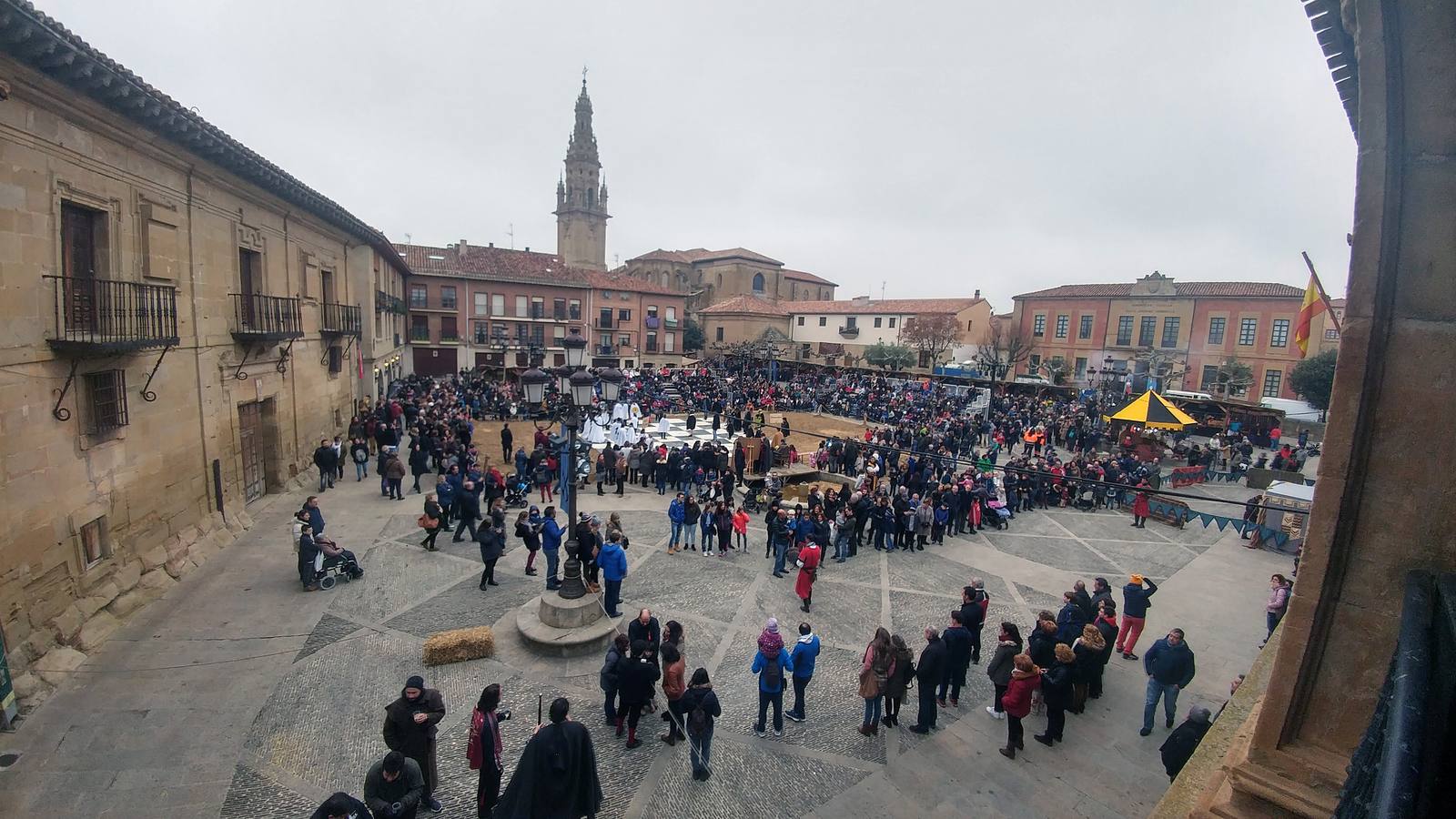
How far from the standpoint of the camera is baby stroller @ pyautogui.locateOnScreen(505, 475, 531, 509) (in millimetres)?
15203

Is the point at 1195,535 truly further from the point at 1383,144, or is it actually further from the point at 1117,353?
the point at 1117,353

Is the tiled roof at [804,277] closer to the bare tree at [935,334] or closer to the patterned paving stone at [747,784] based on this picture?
the bare tree at [935,334]

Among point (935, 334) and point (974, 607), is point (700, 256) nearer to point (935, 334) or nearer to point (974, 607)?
point (935, 334)

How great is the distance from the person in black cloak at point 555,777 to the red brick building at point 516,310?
120 ft

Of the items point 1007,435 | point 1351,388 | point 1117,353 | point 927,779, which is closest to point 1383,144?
point 1351,388

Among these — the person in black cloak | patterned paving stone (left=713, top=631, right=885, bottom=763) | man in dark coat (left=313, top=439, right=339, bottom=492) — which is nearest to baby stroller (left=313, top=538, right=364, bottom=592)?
man in dark coat (left=313, top=439, right=339, bottom=492)

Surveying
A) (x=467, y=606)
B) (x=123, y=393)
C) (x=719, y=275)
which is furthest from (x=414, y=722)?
(x=719, y=275)

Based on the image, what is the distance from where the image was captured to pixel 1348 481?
304 centimetres

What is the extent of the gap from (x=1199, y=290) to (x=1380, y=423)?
49.4m

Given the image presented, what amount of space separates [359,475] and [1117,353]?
47285 millimetres

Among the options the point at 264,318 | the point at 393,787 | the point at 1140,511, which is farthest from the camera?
the point at 1140,511

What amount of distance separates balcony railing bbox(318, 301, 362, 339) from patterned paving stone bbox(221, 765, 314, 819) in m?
14.6

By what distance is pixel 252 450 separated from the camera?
46.4 feet

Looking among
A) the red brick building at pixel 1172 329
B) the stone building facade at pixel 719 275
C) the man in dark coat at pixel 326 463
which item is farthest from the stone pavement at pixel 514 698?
the stone building facade at pixel 719 275
